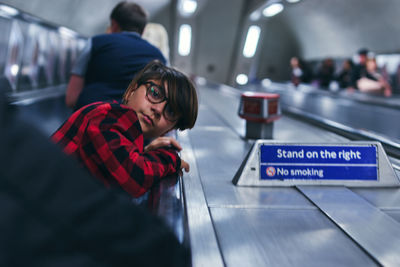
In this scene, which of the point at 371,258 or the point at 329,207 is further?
the point at 329,207

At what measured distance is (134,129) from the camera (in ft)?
4.74

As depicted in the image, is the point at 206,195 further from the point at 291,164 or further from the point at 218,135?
the point at 218,135

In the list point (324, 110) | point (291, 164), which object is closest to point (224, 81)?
point (324, 110)

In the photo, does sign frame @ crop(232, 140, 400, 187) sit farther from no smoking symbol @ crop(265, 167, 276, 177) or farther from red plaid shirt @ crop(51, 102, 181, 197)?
red plaid shirt @ crop(51, 102, 181, 197)

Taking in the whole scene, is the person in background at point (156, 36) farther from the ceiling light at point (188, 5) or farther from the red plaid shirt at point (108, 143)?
the ceiling light at point (188, 5)

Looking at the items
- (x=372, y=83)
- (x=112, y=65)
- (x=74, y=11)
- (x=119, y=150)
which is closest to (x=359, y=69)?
(x=372, y=83)

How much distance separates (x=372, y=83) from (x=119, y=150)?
9842 millimetres

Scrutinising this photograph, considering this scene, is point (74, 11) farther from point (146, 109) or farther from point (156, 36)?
point (146, 109)

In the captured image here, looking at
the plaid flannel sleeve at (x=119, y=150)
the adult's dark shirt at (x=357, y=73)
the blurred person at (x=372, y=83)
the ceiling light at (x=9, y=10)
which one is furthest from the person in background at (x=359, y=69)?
the plaid flannel sleeve at (x=119, y=150)

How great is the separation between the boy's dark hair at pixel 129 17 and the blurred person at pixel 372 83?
836 cm

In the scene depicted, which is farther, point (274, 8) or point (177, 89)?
point (274, 8)

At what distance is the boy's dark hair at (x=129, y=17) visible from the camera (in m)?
2.83

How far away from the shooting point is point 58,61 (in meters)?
10.8

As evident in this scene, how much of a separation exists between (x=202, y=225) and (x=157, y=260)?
874 millimetres
